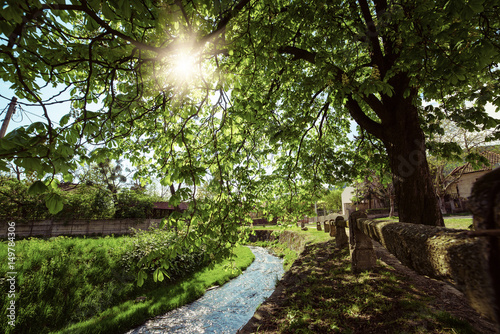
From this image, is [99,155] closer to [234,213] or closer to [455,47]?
[234,213]

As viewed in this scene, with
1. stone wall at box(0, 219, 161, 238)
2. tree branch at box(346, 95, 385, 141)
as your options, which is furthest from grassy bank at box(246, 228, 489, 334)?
stone wall at box(0, 219, 161, 238)

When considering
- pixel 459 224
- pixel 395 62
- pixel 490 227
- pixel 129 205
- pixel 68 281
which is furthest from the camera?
pixel 129 205

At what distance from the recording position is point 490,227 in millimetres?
1062

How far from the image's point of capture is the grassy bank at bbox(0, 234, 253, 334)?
6.68m

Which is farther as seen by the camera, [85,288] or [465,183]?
[465,183]

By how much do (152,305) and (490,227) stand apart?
10.2 m

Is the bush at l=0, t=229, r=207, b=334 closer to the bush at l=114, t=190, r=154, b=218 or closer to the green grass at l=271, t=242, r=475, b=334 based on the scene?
the green grass at l=271, t=242, r=475, b=334

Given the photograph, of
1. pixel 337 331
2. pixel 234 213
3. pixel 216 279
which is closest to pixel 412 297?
pixel 337 331

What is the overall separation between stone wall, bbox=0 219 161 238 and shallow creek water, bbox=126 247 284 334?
9202 millimetres

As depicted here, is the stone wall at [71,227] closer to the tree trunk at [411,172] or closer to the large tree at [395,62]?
the large tree at [395,62]

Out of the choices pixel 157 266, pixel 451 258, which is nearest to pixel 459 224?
pixel 451 258

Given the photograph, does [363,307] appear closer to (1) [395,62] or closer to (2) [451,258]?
(2) [451,258]

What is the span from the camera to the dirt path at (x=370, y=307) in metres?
3.28

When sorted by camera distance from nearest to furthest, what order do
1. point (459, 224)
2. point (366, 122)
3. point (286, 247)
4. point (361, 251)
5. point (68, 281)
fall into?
point (366, 122) < point (361, 251) < point (68, 281) < point (459, 224) < point (286, 247)
